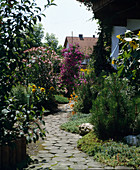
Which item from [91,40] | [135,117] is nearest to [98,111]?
[135,117]

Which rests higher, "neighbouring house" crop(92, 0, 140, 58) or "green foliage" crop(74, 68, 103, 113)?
"neighbouring house" crop(92, 0, 140, 58)

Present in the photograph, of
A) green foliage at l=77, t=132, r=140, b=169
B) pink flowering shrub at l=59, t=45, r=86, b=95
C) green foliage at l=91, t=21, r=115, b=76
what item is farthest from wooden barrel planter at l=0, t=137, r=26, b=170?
pink flowering shrub at l=59, t=45, r=86, b=95

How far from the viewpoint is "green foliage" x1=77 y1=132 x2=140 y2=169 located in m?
3.56

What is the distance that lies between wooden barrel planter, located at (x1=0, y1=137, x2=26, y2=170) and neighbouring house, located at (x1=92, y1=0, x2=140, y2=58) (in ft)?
15.3

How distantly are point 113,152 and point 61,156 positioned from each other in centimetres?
91

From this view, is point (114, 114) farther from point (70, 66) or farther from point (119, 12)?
point (70, 66)

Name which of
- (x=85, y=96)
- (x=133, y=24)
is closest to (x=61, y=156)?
(x=85, y=96)

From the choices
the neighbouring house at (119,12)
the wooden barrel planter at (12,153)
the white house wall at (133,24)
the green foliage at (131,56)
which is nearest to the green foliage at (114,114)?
Answer: the green foliage at (131,56)

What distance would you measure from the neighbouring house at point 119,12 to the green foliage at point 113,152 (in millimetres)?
4100

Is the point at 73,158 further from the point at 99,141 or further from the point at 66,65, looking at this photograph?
the point at 66,65

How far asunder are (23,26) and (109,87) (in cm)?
226

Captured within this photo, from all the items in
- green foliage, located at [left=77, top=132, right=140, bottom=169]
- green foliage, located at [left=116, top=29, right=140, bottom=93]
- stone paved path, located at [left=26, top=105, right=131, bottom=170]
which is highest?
green foliage, located at [left=116, top=29, right=140, bottom=93]

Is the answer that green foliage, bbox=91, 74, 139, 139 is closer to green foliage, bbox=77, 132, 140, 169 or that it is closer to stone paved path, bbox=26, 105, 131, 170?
green foliage, bbox=77, 132, 140, 169

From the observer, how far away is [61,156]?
4141mm
